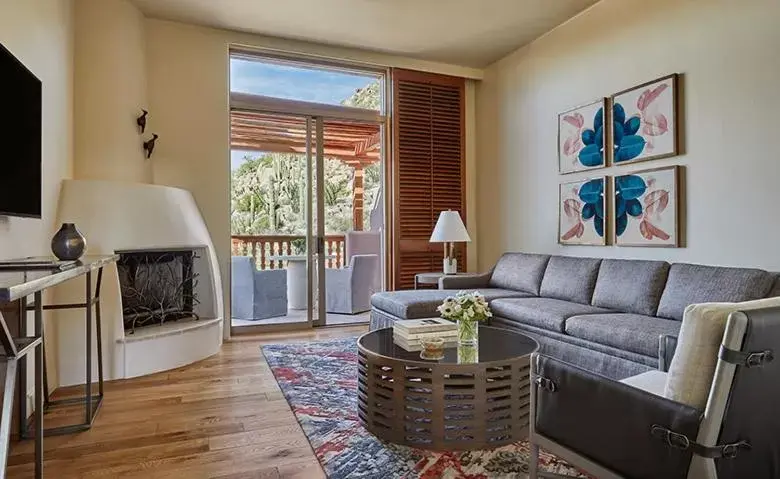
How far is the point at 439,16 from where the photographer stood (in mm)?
4457

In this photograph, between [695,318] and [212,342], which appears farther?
[212,342]

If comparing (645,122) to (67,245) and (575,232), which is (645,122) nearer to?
(575,232)

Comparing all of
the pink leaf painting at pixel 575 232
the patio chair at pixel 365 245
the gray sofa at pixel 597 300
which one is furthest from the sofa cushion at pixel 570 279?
the patio chair at pixel 365 245

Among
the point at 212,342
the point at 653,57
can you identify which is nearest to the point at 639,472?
the point at 653,57

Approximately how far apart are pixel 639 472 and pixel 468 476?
85cm

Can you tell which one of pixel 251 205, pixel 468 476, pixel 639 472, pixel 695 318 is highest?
pixel 251 205

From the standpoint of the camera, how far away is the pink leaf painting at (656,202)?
3611mm

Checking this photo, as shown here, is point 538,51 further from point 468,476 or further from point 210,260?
point 468,476

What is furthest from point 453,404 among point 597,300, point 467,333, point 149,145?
point 149,145

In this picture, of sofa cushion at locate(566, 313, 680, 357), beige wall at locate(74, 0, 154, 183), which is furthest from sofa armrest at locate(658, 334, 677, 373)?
beige wall at locate(74, 0, 154, 183)

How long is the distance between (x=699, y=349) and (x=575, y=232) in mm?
3193

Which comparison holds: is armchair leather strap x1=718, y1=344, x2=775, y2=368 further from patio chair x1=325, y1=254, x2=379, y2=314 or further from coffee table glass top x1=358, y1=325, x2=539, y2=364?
patio chair x1=325, y1=254, x2=379, y2=314

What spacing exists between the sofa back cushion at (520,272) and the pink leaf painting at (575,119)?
1.21 meters

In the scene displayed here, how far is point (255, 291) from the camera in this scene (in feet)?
17.3
